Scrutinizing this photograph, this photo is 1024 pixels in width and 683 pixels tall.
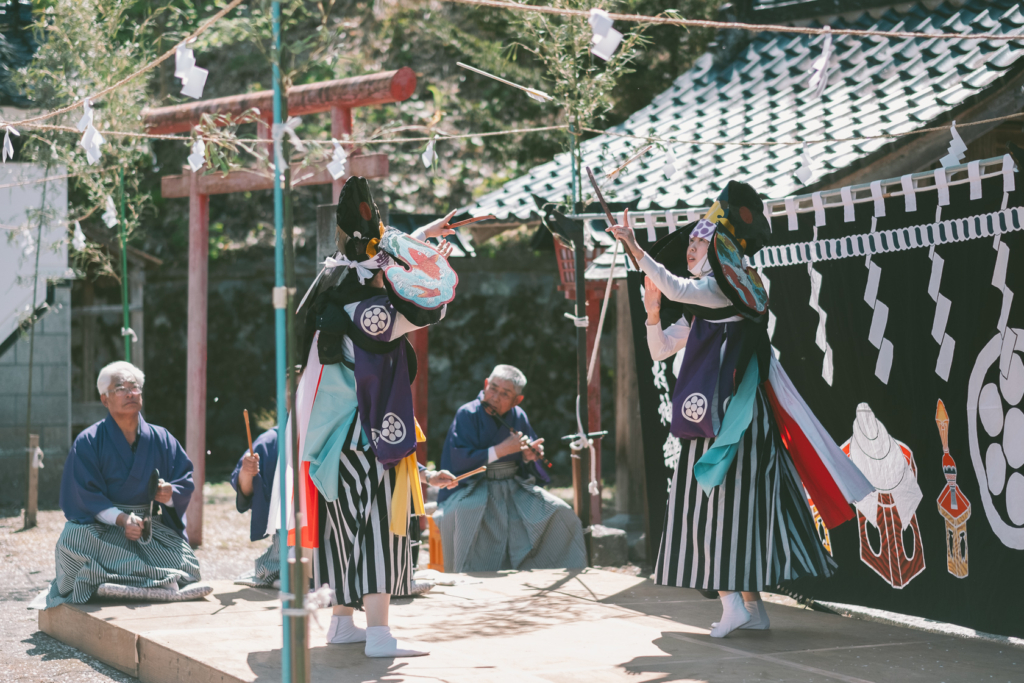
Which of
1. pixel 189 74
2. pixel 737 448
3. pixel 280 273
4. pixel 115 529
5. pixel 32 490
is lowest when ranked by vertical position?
pixel 32 490

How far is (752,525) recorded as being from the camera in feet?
13.4

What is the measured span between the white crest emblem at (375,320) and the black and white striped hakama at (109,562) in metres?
1.94

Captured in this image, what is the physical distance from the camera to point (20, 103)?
9.80 metres

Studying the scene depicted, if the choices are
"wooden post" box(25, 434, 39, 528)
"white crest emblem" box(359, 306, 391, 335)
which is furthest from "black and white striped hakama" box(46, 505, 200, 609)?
"wooden post" box(25, 434, 39, 528)

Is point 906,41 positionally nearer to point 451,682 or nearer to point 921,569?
point 921,569

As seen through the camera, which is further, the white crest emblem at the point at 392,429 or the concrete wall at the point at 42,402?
the concrete wall at the point at 42,402

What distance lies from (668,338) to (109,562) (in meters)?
2.79

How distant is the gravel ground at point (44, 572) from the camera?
434 centimetres

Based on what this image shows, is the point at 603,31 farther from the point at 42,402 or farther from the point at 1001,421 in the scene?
the point at 42,402

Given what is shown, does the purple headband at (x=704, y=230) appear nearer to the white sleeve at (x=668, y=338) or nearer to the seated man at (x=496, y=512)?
the white sleeve at (x=668, y=338)

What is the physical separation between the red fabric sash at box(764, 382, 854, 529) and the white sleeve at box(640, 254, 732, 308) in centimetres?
42

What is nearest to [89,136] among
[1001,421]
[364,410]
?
[364,410]

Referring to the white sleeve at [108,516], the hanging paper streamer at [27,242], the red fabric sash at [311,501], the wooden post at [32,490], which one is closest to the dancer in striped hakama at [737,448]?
the red fabric sash at [311,501]

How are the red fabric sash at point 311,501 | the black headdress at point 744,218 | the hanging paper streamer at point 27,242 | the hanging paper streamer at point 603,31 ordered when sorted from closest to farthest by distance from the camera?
1. the hanging paper streamer at point 603,31
2. the red fabric sash at point 311,501
3. the black headdress at point 744,218
4. the hanging paper streamer at point 27,242
